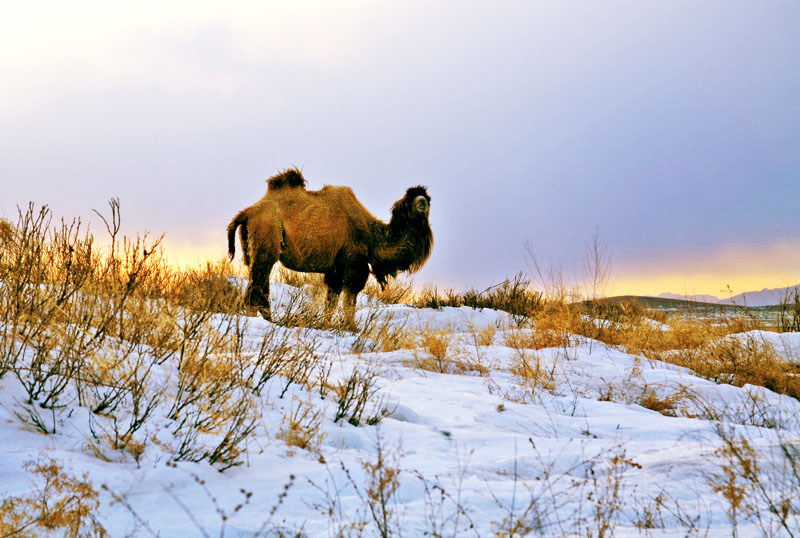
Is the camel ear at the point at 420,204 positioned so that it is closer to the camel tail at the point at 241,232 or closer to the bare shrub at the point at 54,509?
the camel tail at the point at 241,232

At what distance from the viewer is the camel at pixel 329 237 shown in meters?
8.02

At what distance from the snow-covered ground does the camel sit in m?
4.27

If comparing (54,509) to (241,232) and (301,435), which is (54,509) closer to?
(301,435)

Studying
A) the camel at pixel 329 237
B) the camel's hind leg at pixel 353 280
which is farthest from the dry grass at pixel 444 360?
the camel's hind leg at pixel 353 280

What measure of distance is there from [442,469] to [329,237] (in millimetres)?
6305

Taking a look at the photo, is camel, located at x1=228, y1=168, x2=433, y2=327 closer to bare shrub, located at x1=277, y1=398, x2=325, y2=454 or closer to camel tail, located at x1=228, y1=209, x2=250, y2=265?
camel tail, located at x1=228, y1=209, x2=250, y2=265

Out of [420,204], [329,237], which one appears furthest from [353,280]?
[420,204]

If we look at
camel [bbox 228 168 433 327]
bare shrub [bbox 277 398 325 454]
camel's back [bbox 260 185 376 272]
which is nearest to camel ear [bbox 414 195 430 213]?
camel [bbox 228 168 433 327]

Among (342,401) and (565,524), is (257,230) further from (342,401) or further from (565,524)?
(565,524)

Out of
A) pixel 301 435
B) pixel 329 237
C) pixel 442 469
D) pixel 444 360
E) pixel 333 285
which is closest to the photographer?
pixel 442 469

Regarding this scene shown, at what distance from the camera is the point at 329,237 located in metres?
8.34

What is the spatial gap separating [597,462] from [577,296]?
22.7 feet

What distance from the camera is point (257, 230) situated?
809 cm

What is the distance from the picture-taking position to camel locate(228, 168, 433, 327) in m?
8.02
